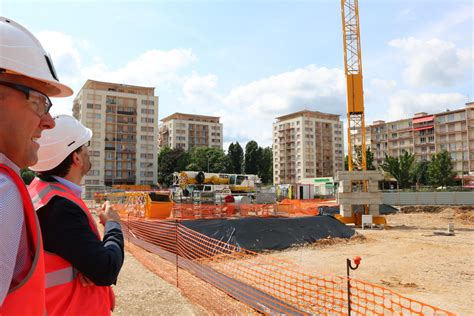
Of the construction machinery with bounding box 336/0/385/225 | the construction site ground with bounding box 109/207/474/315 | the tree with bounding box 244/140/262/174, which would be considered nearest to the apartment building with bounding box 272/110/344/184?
the tree with bounding box 244/140/262/174

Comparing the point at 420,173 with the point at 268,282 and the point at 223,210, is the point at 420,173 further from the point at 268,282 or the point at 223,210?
the point at 268,282

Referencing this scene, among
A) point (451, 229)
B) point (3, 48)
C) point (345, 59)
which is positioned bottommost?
point (451, 229)

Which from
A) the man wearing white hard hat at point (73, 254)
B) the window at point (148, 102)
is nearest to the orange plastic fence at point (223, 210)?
the man wearing white hard hat at point (73, 254)

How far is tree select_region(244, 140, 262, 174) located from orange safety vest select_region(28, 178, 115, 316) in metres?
76.4

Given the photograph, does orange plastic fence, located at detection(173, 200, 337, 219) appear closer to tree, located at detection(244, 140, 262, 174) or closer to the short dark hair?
the short dark hair

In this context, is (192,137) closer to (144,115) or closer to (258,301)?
(144,115)

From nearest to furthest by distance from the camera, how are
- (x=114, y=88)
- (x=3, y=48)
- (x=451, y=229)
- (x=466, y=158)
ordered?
A: 1. (x=3, y=48)
2. (x=451, y=229)
3. (x=114, y=88)
4. (x=466, y=158)

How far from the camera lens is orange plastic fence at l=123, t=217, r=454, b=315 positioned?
14.3 feet

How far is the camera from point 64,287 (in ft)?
5.08

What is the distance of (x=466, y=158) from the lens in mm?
75938

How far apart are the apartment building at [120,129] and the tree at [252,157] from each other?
2034 cm

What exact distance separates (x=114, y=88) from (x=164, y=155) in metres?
16.5

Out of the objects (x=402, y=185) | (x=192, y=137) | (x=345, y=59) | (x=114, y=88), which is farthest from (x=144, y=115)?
(x=345, y=59)

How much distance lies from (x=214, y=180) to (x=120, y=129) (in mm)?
44588
